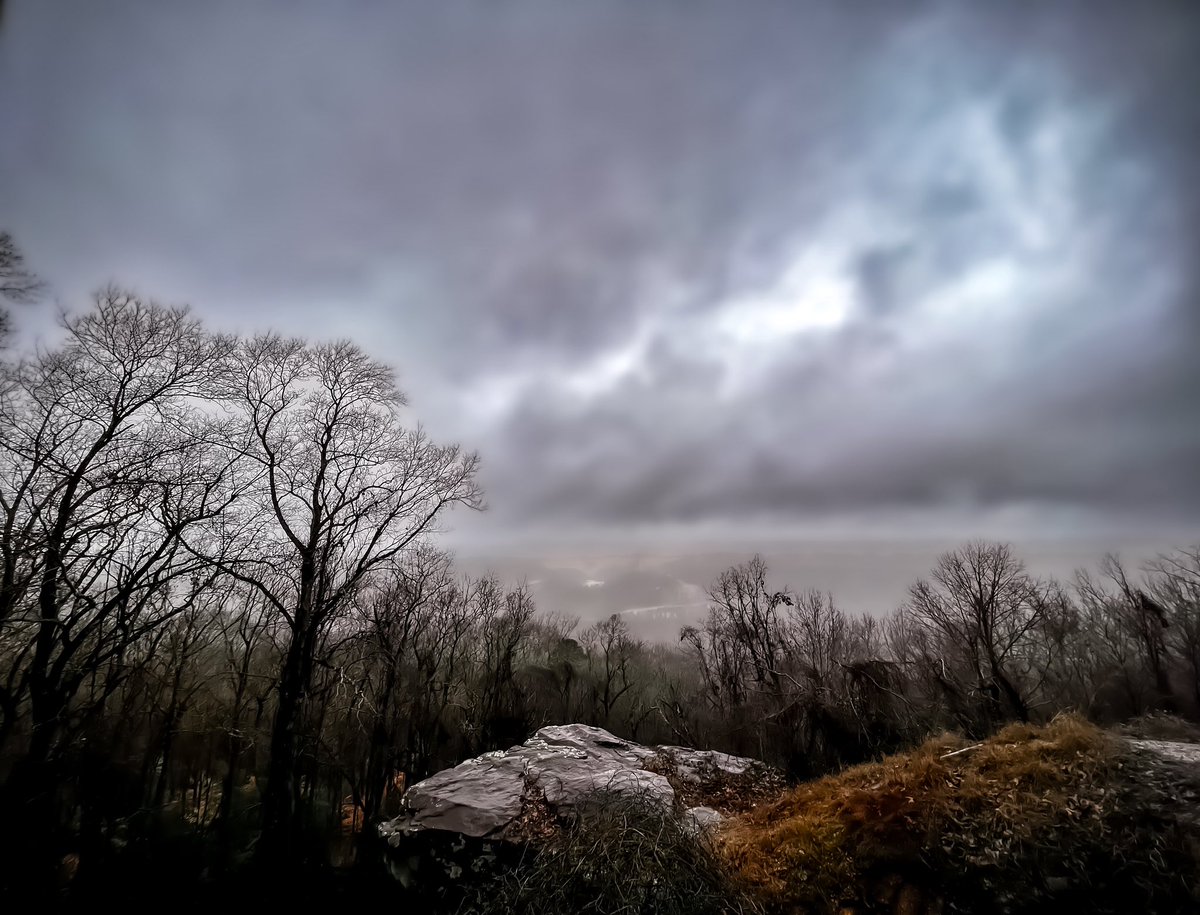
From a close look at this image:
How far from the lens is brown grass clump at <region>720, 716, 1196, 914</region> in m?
6.08

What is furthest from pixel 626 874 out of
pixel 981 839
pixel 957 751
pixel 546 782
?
pixel 957 751

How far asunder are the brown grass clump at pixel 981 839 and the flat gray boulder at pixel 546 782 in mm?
1667

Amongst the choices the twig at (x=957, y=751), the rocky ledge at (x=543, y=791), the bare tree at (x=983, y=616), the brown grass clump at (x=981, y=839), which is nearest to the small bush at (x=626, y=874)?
the rocky ledge at (x=543, y=791)

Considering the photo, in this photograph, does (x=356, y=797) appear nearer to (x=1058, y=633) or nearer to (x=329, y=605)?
(x=329, y=605)

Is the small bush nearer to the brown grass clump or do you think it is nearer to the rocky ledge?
the rocky ledge

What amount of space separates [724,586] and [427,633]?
2074cm

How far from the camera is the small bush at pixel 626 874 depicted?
20.6 feet

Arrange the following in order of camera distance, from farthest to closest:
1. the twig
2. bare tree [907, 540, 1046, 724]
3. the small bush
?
bare tree [907, 540, 1046, 724] → the twig → the small bush

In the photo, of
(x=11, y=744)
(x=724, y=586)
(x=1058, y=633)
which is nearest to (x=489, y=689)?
(x=724, y=586)

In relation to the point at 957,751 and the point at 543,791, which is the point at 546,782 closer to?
the point at 543,791

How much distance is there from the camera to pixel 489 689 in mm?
30438

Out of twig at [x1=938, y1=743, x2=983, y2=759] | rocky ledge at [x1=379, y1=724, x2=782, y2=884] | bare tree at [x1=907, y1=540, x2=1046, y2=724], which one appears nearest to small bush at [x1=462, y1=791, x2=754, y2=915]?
rocky ledge at [x1=379, y1=724, x2=782, y2=884]

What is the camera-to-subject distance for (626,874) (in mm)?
6406

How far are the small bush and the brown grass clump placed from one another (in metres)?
1.21
